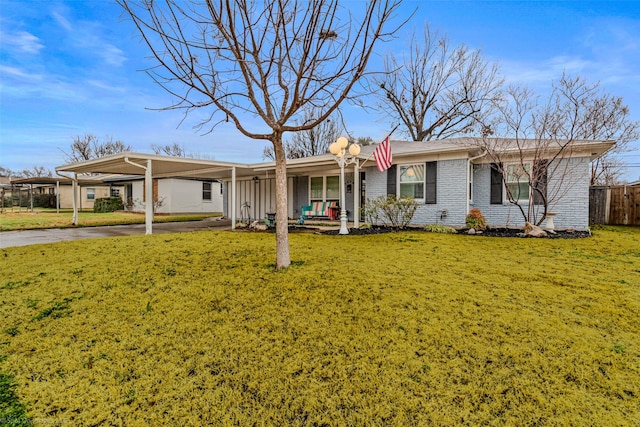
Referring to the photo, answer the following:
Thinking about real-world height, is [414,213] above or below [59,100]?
below

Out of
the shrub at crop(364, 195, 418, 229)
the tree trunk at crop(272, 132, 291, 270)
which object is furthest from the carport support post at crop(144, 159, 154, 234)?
the shrub at crop(364, 195, 418, 229)

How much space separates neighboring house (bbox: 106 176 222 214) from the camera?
70.6 ft

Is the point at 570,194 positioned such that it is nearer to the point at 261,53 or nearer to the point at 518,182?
the point at 518,182

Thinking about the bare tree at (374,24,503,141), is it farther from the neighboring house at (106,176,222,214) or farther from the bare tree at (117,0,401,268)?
the bare tree at (117,0,401,268)

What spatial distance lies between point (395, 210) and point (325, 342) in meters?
7.95

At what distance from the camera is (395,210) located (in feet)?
34.4

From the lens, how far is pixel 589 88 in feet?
35.6

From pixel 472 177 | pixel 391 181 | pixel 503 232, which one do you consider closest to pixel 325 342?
pixel 503 232

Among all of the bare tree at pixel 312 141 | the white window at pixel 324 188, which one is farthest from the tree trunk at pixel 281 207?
the bare tree at pixel 312 141

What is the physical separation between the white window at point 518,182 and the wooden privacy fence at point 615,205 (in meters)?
5.80

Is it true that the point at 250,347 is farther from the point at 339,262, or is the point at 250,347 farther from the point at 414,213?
the point at 414,213

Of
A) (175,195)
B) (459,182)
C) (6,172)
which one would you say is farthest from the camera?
(6,172)

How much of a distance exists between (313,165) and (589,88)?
31.2 ft

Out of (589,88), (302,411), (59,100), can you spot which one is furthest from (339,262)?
(59,100)
